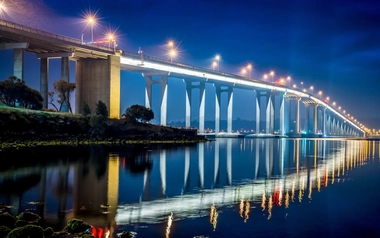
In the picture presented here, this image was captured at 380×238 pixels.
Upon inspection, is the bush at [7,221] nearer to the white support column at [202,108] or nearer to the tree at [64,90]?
the tree at [64,90]

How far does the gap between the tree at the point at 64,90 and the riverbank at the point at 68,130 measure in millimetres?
6082

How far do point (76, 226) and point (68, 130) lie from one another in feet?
134

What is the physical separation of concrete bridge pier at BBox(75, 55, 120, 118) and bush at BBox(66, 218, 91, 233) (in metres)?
52.7

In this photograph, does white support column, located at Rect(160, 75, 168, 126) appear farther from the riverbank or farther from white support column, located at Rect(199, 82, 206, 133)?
white support column, located at Rect(199, 82, 206, 133)

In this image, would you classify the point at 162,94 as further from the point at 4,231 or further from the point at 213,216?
the point at 4,231

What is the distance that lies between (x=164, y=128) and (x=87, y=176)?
4832cm

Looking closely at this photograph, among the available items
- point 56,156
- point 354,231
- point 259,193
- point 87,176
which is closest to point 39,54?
point 56,156

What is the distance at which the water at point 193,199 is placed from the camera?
12764 millimetres

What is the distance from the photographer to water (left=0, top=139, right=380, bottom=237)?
1276 centimetres

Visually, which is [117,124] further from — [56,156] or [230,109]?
[230,109]

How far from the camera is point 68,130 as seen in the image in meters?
50.7

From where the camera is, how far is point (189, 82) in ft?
352

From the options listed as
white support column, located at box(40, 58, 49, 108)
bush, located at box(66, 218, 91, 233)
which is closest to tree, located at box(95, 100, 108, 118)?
white support column, located at box(40, 58, 49, 108)

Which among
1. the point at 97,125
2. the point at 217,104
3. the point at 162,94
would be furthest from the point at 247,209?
the point at 217,104
